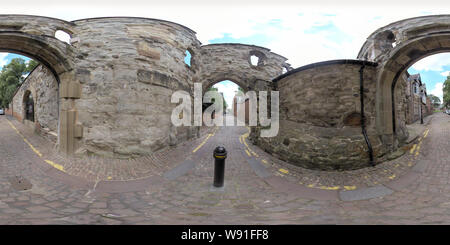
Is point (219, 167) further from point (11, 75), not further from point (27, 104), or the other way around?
point (11, 75)

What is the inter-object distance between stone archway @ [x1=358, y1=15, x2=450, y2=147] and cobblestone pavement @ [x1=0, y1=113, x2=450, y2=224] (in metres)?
1.10

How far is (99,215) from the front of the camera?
307 centimetres

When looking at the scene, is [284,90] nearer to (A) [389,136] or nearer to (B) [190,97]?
(A) [389,136]

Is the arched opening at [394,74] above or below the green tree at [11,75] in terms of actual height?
below

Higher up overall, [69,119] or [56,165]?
[69,119]

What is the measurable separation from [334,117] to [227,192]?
343 cm

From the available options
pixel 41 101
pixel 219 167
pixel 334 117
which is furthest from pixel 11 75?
pixel 334 117

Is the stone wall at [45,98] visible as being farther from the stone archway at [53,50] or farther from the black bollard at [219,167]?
the black bollard at [219,167]

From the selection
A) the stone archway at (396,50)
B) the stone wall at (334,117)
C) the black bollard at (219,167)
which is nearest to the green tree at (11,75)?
the black bollard at (219,167)

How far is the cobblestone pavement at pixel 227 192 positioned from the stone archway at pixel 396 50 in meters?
1.10

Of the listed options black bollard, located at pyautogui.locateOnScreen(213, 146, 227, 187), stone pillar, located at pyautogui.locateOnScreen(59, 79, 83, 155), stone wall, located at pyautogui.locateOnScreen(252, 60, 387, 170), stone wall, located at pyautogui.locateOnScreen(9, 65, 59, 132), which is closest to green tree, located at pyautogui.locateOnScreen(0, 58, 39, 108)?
stone wall, located at pyautogui.locateOnScreen(9, 65, 59, 132)

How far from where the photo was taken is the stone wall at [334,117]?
519cm

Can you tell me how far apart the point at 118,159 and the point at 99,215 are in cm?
278

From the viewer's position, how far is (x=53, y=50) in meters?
5.34
